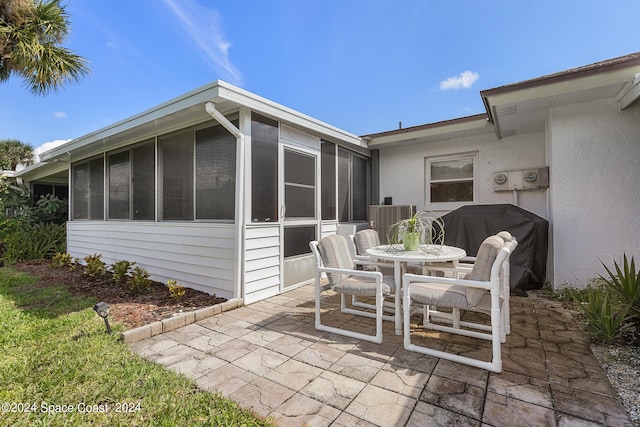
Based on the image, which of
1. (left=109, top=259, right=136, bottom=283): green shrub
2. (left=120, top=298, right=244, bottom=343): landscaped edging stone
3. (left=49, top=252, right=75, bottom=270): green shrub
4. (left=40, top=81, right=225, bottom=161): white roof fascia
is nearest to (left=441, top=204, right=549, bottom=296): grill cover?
(left=120, top=298, right=244, bottom=343): landscaped edging stone

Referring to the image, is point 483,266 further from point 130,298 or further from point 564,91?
point 130,298

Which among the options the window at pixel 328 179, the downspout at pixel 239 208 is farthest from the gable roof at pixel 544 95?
the downspout at pixel 239 208

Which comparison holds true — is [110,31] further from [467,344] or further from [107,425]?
[467,344]

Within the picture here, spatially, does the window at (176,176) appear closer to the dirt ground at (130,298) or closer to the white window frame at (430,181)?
the dirt ground at (130,298)

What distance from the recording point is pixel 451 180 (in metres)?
6.13

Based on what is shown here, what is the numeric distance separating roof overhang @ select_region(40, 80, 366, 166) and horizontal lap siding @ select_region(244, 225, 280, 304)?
1681 mm

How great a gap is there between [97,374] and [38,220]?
32.7 ft

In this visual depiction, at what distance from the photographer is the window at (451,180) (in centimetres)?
595

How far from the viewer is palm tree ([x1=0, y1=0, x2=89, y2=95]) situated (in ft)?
17.3

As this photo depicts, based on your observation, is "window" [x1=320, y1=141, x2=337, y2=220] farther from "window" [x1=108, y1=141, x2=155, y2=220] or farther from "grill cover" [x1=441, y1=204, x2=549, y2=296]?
"window" [x1=108, y1=141, x2=155, y2=220]

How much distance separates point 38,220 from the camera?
902 centimetres

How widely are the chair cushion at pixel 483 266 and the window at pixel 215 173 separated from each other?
311 cm

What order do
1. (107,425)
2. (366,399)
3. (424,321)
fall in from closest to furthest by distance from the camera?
(107,425)
(366,399)
(424,321)

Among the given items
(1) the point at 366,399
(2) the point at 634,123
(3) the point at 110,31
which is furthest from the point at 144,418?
(3) the point at 110,31
